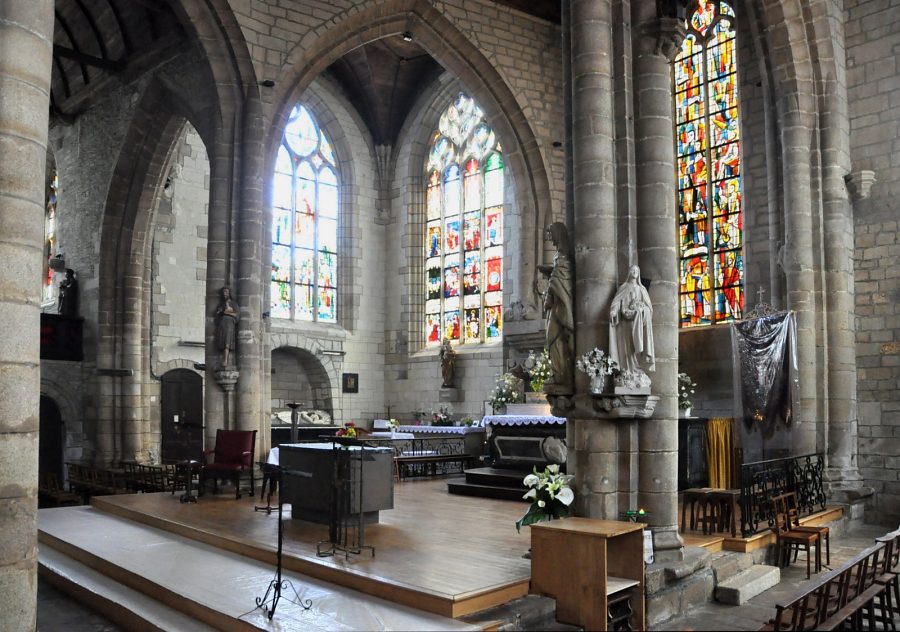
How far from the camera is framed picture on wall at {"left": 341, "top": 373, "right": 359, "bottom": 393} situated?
18297 millimetres

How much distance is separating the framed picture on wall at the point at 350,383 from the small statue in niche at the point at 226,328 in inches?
281

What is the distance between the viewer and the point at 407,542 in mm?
6883

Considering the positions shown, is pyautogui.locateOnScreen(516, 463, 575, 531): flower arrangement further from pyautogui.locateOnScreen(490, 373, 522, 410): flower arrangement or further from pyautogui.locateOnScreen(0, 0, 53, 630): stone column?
pyautogui.locateOnScreen(490, 373, 522, 410): flower arrangement

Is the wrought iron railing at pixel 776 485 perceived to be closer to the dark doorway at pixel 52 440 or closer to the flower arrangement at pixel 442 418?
the flower arrangement at pixel 442 418

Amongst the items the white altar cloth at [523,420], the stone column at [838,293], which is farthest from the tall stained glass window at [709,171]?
the white altar cloth at [523,420]

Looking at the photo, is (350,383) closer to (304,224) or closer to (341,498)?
(304,224)

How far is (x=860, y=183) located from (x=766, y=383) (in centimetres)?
304

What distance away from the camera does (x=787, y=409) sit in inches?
397

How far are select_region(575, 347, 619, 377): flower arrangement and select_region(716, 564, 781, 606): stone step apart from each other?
205cm

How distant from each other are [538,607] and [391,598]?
991 millimetres

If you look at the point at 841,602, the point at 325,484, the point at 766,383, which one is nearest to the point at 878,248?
the point at 766,383

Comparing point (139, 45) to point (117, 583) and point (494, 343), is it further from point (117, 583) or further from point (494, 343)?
point (117, 583)

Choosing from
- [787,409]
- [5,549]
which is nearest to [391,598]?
[5,549]

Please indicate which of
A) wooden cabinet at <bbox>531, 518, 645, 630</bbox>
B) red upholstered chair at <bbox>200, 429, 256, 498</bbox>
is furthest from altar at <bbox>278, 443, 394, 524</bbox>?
wooden cabinet at <bbox>531, 518, 645, 630</bbox>
